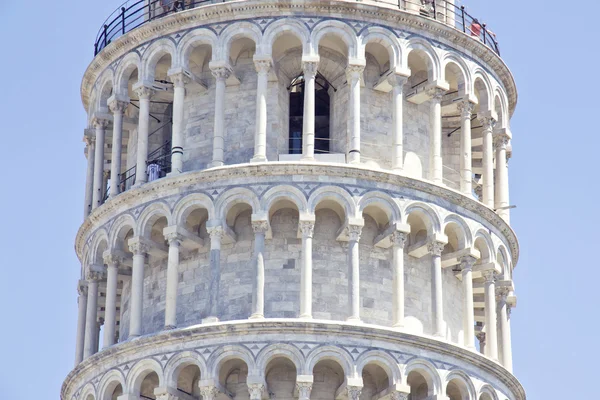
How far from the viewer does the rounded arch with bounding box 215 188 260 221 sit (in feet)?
171

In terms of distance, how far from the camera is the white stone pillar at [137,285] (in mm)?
52062

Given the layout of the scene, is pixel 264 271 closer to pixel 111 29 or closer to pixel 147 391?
pixel 147 391

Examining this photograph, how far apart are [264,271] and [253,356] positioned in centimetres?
263

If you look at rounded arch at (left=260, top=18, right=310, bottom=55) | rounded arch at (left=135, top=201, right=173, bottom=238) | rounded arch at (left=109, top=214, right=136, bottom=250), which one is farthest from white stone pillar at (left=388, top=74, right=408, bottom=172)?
rounded arch at (left=109, top=214, right=136, bottom=250)

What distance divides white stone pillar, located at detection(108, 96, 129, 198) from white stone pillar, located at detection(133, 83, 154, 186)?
2.95 feet

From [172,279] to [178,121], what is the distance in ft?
14.5

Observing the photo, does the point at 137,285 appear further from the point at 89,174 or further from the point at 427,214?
the point at 427,214

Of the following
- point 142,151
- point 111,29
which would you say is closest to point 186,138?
point 142,151

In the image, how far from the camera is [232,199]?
52.1 meters

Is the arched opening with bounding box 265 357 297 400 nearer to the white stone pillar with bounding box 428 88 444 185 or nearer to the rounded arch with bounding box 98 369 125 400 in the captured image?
the rounded arch with bounding box 98 369 125 400

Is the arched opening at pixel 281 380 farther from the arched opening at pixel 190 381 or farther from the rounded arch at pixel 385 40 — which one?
the rounded arch at pixel 385 40

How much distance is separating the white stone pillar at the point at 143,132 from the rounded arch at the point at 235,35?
2316mm

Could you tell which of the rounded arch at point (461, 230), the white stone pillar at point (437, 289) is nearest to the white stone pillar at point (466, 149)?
the rounded arch at point (461, 230)

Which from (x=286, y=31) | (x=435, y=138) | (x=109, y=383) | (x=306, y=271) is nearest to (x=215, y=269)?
Result: (x=306, y=271)
